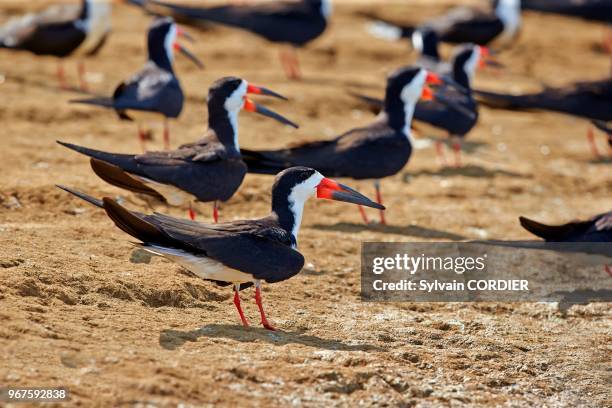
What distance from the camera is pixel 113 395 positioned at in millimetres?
5289

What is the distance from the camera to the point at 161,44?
11180mm

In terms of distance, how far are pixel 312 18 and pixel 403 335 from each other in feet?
27.5

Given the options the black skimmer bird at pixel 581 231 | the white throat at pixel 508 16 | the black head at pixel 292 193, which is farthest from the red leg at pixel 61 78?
the black skimmer bird at pixel 581 231

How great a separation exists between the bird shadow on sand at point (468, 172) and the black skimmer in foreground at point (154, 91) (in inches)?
96.0

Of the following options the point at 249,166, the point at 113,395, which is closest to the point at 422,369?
the point at 113,395

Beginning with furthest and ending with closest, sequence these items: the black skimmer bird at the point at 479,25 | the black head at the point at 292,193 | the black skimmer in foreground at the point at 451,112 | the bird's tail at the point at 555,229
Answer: the black skimmer bird at the point at 479,25, the black skimmer in foreground at the point at 451,112, the bird's tail at the point at 555,229, the black head at the point at 292,193

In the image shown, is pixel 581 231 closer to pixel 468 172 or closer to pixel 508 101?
pixel 468 172

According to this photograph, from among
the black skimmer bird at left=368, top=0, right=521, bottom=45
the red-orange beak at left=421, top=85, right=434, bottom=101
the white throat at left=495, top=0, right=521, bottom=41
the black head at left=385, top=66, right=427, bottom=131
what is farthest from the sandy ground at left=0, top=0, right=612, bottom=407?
the white throat at left=495, top=0, right=521, bottom=41

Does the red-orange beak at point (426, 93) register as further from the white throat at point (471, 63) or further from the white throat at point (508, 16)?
the white throat at point (508, 16)

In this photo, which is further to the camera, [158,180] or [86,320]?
[158,180]

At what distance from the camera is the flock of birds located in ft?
21.4

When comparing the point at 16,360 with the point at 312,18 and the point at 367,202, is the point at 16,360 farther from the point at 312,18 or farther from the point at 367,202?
the point at 312,18

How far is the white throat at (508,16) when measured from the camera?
50.8ft

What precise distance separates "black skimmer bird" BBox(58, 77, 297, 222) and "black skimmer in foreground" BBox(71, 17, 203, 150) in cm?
117
